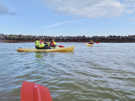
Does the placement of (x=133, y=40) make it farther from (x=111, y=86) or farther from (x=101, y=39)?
(x=111, y=86)

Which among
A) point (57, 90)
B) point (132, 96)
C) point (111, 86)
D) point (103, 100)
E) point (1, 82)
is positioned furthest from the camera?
point (1, 82)

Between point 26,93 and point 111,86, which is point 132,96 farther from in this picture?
point 26,93

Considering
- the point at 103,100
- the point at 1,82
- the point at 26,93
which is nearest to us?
the point at 26,93

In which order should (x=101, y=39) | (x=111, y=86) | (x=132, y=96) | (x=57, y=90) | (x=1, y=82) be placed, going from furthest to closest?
(x=101, y=39) < (x=1, y=82) < (x=111, y=86) < (x=57, y=90) < (x=132, y=96)

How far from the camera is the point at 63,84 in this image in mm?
5016

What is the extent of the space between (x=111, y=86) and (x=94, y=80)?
0.85m

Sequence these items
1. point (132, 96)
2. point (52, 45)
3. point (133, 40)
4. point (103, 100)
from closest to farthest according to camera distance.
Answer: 1. point (103, 100)
2. point (132, 96)
3. point (52, 45)
4. point (133, 40)

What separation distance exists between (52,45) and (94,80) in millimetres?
13226

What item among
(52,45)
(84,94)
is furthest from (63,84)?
(52,45)

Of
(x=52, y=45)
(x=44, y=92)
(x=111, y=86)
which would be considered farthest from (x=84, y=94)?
(x=52, y=45)

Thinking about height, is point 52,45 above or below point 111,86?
above

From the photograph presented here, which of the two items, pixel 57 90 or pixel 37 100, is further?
pixel 57 90

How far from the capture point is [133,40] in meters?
62.0

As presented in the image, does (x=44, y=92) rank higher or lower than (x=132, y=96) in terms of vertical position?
higher
